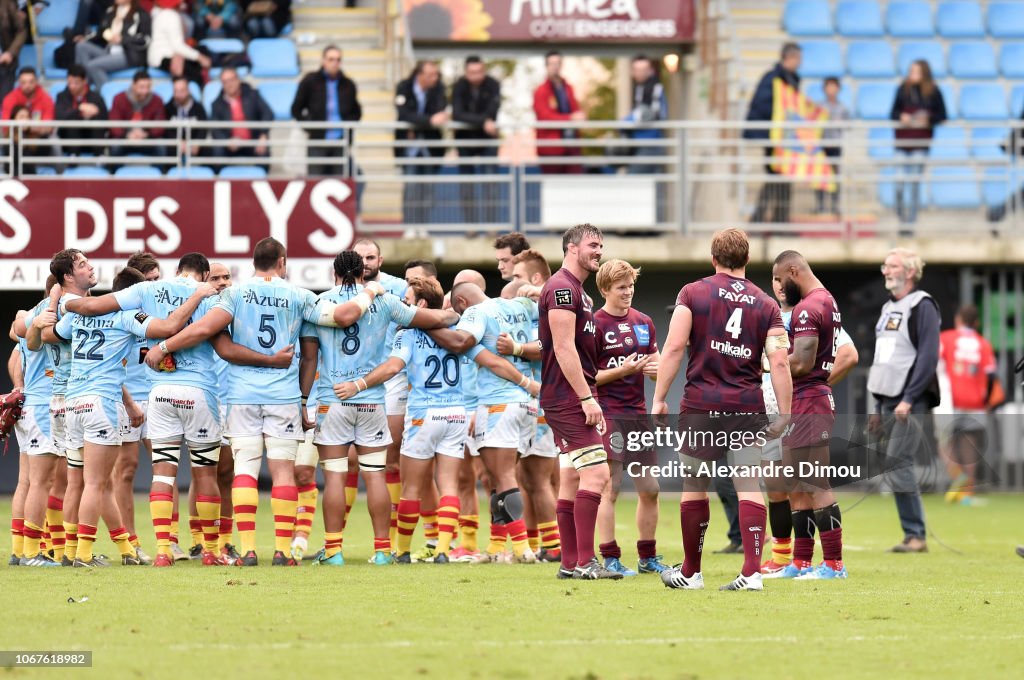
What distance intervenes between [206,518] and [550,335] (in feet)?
9.42

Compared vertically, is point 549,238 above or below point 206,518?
above

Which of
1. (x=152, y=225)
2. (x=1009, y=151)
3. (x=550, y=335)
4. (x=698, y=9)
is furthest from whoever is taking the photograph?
(x=698, y=9)

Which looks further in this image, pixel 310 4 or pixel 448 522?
pixel 310 4

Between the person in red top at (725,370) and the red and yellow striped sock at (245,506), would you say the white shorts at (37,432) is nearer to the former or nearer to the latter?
the red and yellow striped sock at (245,506)

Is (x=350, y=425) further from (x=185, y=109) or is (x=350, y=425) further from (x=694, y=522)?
(x=185, y=109)

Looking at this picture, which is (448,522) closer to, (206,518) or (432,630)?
(206,518)

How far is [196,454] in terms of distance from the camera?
10.9m

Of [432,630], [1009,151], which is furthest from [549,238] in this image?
[432,630]

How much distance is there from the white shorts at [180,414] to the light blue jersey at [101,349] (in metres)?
0.30

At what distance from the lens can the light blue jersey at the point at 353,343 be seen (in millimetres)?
11000

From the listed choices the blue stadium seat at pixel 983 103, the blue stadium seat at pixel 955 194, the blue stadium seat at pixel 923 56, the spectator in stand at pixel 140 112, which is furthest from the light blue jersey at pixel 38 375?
the blue stadium seat at pixel 923 56

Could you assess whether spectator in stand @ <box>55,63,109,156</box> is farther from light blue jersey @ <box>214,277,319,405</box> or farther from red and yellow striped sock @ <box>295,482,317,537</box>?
light blue jersey @ <box>214,277,319,405</box>

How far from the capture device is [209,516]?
10.8 meters

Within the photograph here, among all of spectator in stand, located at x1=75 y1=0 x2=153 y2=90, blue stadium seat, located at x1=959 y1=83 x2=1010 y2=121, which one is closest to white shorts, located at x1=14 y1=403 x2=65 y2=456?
spectator in stand, located at x1=75 y1=0 x2=153 y2=90
